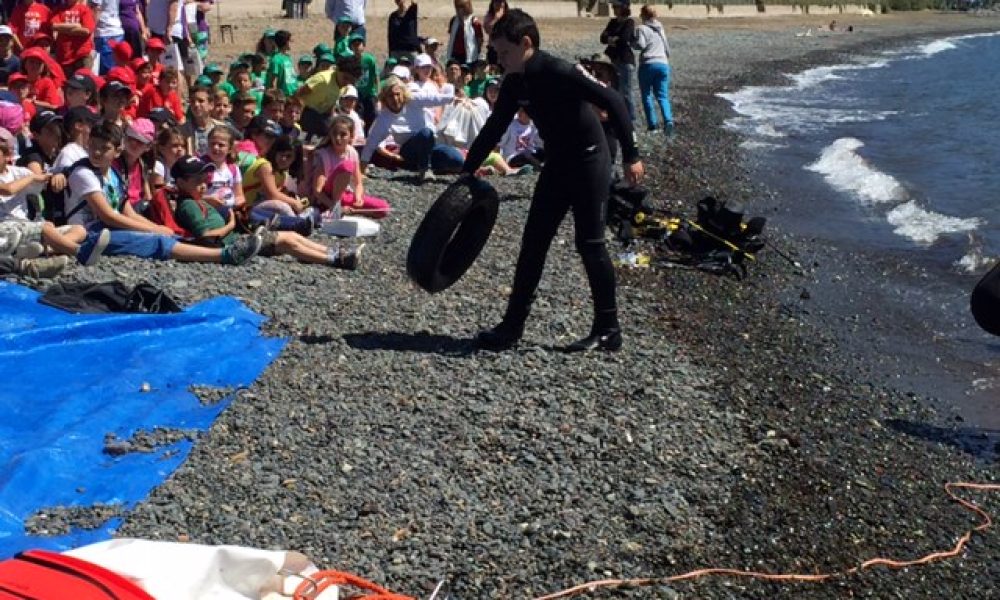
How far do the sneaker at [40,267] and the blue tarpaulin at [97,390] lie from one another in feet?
1.03

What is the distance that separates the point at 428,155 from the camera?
14359mm

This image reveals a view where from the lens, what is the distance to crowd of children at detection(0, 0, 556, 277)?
9.69 meters

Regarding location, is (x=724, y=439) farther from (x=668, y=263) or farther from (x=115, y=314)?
(x=668, y=263)

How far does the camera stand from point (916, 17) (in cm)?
8800

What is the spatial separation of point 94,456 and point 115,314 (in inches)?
78.3

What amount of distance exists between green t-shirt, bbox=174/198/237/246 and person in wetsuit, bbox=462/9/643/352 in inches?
110

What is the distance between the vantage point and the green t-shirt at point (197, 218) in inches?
402

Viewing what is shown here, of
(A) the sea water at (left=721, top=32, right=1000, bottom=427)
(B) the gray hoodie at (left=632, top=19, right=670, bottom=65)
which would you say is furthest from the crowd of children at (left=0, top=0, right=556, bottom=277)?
(A) the sea water at (left=721, top=32, right=1000, bottom=427)

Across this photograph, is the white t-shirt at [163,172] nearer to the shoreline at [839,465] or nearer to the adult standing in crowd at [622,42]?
the shoreline at [839,465]

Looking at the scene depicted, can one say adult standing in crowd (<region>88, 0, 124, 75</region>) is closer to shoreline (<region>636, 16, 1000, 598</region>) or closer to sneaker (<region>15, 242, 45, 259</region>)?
sneaker (<region>15, 242, 45, 259</region>)

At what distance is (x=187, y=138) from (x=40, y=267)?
3579 mm

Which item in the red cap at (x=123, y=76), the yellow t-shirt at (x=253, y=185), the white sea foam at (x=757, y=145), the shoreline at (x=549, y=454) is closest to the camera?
the shoreline at (x=549, y=454)

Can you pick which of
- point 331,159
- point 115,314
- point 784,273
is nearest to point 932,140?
point 784,273

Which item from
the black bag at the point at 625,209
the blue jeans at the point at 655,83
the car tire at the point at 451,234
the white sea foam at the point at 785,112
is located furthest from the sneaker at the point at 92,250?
the white sea foam at the point at 785,112
